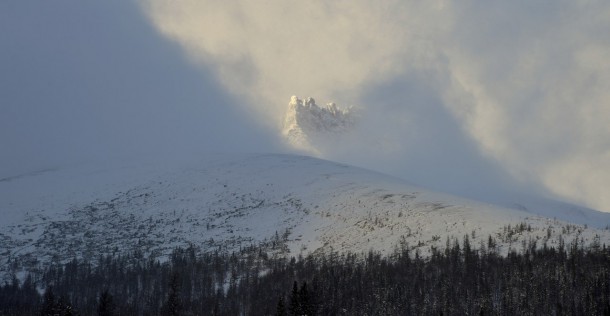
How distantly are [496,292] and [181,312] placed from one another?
84856 millimetres

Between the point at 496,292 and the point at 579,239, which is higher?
the point at 579,239

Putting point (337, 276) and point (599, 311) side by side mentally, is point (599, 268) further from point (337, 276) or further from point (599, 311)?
point (337, 276)

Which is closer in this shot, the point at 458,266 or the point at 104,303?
the point at 104,303

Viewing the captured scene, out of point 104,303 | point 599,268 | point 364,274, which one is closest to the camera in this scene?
point 104,303

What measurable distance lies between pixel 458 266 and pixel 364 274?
26686mm

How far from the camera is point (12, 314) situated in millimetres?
185375

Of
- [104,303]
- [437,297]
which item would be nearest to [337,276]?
[437,297]

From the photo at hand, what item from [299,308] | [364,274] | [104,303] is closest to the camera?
[299,308]

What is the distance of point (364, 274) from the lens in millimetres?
198375

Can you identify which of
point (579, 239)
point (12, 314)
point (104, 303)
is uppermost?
point (579, 239)

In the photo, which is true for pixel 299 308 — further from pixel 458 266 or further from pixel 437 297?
pixel 458 266

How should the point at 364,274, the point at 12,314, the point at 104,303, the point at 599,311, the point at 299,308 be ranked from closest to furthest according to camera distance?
the point at 299,308, the point at 104,303, the point at 599,311, the point at 12,314, the point at 364,274

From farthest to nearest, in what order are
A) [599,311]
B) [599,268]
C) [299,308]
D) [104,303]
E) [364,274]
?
1. [364,274]
2. [599,268]
3. [599,311]
4. [104,303]
5. [299,308]

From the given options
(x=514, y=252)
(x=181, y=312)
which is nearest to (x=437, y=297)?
(x=514, y=252)
